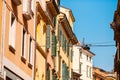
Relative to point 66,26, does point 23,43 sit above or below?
below

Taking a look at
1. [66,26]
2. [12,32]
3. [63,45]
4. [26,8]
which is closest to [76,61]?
[66,26]

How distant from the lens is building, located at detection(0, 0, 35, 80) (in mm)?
22294

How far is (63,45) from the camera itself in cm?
4975

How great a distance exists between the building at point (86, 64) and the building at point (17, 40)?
57.7 m

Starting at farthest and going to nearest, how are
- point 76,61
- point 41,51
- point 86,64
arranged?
point 86,64 < point 76,61 < point 41,51

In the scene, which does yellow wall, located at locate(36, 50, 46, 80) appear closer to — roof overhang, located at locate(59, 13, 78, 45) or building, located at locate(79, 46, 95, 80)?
roof overhang, located at locate(59, 13, 78, 45)

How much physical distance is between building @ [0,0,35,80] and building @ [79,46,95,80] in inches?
2272

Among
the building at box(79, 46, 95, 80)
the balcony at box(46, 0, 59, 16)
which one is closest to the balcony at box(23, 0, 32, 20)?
the balcony at box(46, 0, 59, 16)

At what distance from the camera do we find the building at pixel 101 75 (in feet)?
315

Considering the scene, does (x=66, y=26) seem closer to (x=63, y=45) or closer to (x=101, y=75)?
(x=63, y=45)

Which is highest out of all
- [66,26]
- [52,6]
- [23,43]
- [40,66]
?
[66,26]

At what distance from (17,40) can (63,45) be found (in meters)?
24.7

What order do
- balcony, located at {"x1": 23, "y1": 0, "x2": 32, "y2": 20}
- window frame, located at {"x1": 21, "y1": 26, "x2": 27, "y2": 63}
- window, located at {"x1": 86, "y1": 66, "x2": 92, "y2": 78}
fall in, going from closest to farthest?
balcony, located at {"x1": 23, "y1": 0, "x2": 32, "y2": 20} < window frame, located at {"x1": 21, "y1": 26, "x2": 27, "y2": 63} < window, located at {"x1": 86, "y1": 66, "x2": 92, "y2": 78}

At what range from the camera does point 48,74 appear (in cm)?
3747
